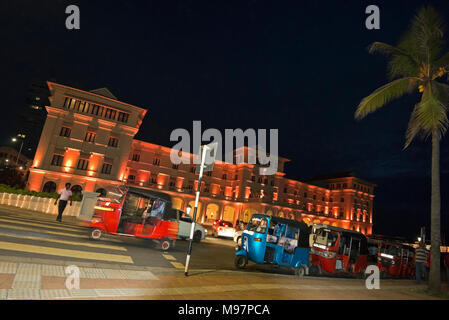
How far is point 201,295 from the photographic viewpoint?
5.30 metres

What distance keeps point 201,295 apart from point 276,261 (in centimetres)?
533

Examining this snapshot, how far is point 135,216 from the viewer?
10773mm

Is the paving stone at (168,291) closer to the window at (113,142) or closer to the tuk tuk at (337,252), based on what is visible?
the tuk tuk at (337,252)

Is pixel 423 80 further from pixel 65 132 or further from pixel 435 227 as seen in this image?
pixel 65 132

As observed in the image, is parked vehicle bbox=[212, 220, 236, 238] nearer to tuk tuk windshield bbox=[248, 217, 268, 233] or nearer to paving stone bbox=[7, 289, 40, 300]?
tuk tuk windshield bbox=[248, 217, 268, 233]

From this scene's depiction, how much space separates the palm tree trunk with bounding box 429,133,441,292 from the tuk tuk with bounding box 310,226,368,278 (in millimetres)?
2559

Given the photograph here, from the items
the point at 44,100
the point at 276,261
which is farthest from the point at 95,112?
the point at 44,100

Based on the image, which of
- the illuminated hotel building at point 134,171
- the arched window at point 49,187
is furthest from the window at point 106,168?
the arched window at point 49,187

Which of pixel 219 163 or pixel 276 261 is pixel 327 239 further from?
pixel 219 163

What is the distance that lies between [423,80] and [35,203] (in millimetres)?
24581

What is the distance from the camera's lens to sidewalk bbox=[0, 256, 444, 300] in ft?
14.5

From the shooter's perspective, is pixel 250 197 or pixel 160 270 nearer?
pixel 160 270

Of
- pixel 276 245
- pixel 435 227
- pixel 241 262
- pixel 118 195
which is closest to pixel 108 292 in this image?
pixel 241 262

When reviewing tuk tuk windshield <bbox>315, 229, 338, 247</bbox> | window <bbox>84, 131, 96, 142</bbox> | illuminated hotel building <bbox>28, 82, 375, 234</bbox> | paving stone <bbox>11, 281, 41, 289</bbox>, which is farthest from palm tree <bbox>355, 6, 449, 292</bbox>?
window <bbox>84, 131, 96, 142</bbox>
